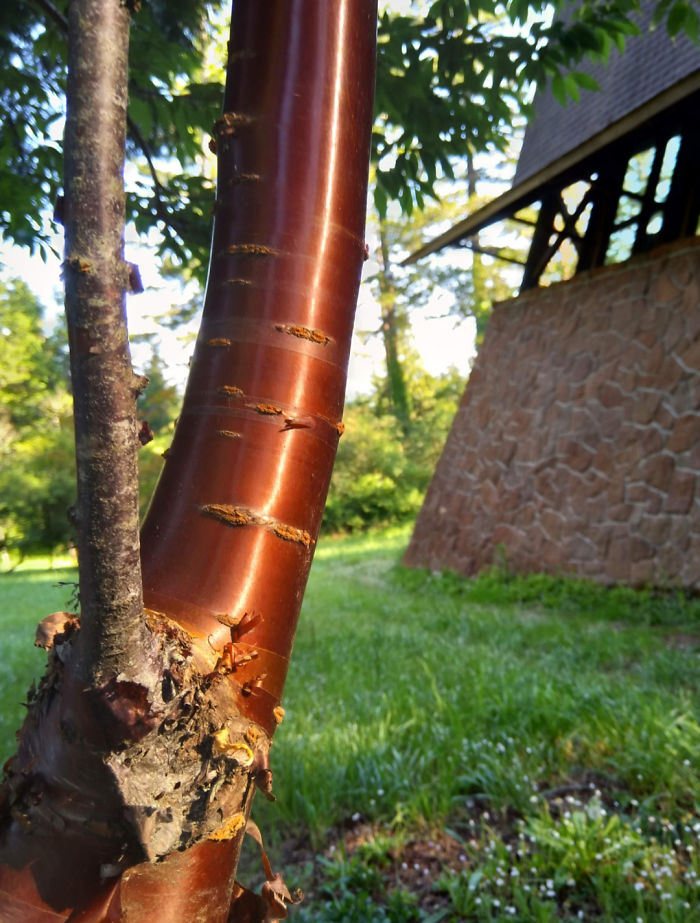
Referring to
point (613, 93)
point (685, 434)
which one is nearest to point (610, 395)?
point (685, 434)

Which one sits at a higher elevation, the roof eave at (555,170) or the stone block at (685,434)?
the roof eave at (555,170)

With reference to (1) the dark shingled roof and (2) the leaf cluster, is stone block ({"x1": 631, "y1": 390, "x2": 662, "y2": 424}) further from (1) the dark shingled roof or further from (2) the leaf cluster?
(2) the leaf cluster

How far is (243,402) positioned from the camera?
765mm

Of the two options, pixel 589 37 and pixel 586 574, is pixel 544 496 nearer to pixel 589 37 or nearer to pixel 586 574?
pixel 586 574

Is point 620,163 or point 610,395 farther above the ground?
point 620,163

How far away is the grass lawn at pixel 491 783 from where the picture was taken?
5.53 ft

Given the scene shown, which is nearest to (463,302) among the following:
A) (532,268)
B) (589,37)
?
(532,268)

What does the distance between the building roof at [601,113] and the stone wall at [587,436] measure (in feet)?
3.15

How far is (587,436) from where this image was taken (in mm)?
6105

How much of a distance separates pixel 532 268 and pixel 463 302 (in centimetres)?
1298

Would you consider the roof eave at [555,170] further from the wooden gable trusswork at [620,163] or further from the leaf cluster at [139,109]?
the leaf cluster at [139,109]

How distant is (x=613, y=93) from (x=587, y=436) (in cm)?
321

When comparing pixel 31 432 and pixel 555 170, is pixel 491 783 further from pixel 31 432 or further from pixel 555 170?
pixel 31 432

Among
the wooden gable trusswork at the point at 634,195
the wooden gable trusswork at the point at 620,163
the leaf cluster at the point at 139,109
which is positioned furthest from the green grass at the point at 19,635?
the wooden gable trusswork at the point at 634,195
